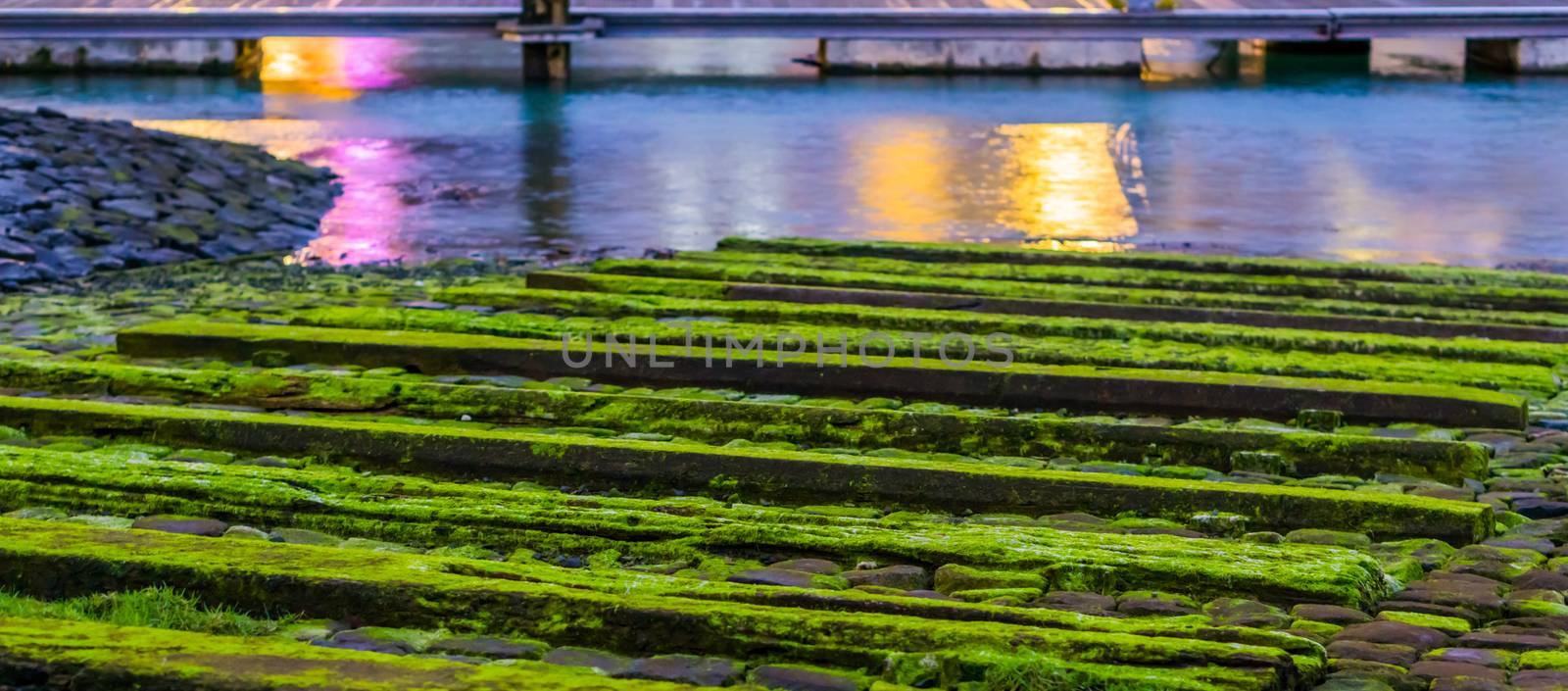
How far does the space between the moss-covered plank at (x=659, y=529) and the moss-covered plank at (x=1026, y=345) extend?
2.40m

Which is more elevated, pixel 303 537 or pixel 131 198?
pixel 131 198

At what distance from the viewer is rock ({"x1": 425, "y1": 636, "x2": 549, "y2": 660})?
3734 millimetres

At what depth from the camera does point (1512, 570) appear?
4.66 meters

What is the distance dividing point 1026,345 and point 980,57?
1831cm

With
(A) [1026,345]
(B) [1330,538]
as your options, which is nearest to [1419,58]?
(A) [1026,345]

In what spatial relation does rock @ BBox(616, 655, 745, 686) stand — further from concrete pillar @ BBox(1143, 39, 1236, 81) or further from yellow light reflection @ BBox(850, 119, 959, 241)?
concrete pillar @ BBox(1143, 39, 1236, 81)

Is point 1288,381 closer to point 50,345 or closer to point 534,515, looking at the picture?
point 534,515

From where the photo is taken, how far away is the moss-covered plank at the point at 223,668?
3.34 m

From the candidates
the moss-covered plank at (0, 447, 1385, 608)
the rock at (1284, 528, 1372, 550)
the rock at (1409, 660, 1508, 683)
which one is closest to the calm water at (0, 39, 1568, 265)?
the moss-covered plank at (0, 447, 1385, 608)

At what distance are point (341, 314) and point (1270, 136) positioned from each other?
1364 centimetres

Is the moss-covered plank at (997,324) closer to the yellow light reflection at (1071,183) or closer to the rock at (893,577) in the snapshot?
the rock at (893,577)

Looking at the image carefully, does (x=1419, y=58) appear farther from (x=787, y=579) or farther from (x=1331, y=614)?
(x=787, y=579)

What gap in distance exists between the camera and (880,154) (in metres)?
17.6

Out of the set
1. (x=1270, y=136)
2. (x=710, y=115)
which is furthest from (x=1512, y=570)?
(x=710, y=115)
